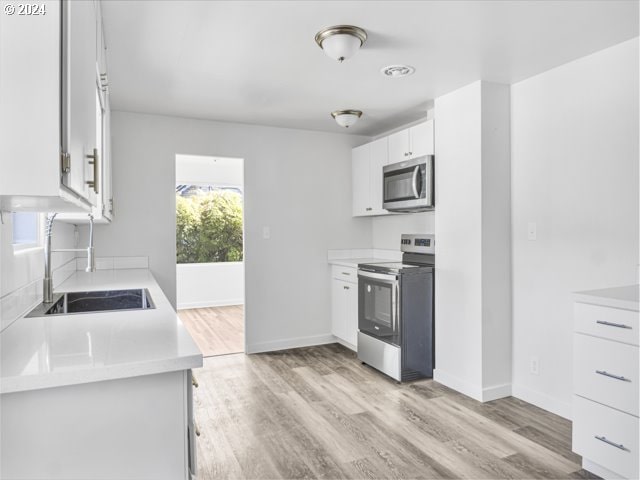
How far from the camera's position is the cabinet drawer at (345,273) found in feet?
14.0

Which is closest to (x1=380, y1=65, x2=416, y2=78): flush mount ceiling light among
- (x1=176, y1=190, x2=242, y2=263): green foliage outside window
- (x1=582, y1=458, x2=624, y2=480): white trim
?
(x1=582, y1=458, x2=624, y2=480): white trim

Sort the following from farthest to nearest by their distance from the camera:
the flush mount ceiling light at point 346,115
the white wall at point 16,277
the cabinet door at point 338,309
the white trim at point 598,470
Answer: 1. the cabinet door at point 338,309
2. the flush mount ceiling light at point 346,115
3. the white trim at point 598,470
4. the white wall at point 16,277

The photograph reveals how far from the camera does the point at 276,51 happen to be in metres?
2.62

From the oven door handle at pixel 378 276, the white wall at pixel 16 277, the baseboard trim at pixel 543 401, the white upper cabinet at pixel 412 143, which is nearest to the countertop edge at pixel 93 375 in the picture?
the white wall at pixel 16 277

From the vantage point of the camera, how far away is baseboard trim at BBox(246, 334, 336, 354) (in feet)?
14.5

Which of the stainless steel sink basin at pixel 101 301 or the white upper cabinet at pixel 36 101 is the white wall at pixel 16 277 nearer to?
the stainless steel sink basin at pixel 101 301

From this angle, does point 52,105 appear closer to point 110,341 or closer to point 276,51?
point 110,341

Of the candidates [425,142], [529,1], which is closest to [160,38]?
[529,1]

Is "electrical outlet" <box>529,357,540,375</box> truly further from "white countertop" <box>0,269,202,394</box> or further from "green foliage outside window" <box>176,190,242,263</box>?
"green foliage outside window" <box>176,190,242,263</box>

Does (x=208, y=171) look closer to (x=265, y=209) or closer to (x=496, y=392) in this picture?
(x=265, y=209)

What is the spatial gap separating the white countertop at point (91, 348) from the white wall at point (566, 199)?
242 cm

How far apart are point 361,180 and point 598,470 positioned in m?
3.24

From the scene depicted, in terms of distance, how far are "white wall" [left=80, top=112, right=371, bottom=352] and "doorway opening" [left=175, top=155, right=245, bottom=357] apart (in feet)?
7.30

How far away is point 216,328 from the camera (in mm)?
5582
